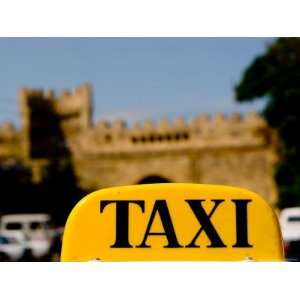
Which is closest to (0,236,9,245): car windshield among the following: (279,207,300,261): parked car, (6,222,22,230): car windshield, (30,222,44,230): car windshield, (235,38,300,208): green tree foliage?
(30,222,44,230): car windshield

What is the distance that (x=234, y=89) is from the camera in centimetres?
2212

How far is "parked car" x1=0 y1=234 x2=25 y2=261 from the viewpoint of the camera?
11109mm

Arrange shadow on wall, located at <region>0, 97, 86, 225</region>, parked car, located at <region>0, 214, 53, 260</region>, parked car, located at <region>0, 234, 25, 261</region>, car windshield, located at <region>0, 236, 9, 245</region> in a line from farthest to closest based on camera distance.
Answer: shadow on wall, located at <region>0, 97, 86, 225</region> → parked car, located at <region>0, 214, 53, 260</region> → car windshield, located at <region>0, 236, 9, 245</region> → parked car, located at <region>0, 234, 25, 261</region>

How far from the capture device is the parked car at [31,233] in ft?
41.2

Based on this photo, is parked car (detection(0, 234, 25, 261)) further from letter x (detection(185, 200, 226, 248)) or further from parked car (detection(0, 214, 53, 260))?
letter x (detection(185, 200, 226, 248))

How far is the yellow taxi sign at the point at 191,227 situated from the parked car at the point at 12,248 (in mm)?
9671

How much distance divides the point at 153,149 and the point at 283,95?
7.83 metres

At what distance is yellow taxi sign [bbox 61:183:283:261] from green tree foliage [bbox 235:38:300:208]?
19.1m

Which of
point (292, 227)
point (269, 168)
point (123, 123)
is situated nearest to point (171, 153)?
point (123, 123)

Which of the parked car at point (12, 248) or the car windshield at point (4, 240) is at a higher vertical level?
the car windshield at point (4, 240)

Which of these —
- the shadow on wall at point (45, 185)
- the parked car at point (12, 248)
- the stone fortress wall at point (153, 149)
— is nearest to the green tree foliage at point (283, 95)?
the stone fortress wall at point (153, 149)

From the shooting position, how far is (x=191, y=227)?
1.58m

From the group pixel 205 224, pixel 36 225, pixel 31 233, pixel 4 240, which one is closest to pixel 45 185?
pixel 36 225

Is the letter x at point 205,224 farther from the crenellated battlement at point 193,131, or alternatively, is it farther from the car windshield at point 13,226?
the crenellated battlement at point 193,131
